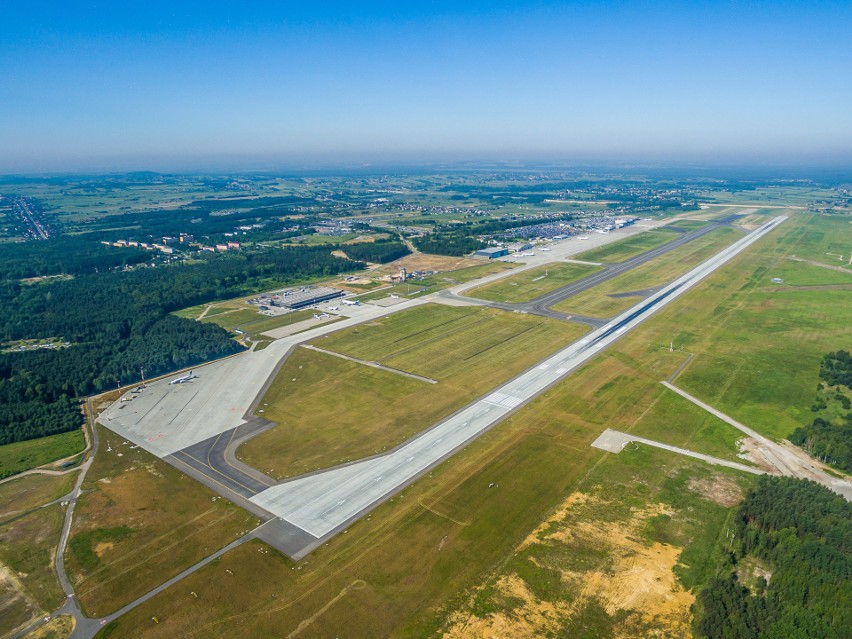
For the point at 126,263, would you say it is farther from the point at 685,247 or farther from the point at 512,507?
the point at 685,247

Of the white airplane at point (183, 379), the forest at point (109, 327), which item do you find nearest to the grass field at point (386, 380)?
the white airplane at point (183, 379)

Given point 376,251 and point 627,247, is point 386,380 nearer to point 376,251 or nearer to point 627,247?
point 376,251

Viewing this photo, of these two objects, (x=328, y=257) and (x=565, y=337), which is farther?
(x=328, y=257)

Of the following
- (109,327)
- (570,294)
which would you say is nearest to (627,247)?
(570,294)

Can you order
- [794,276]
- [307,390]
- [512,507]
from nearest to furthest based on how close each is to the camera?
[512,507] < [307,390] < [794,276]

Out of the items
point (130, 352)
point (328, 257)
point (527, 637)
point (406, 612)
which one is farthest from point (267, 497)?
point (328, 257)

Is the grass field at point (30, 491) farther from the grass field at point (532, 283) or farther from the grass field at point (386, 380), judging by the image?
the grass field at point (532, 283)

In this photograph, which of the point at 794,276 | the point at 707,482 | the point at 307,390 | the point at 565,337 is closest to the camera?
the point at 707,482

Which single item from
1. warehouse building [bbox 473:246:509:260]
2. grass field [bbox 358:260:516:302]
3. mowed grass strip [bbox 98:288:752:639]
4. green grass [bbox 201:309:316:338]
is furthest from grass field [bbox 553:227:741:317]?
green grass [bbox 201:309:316:338]
